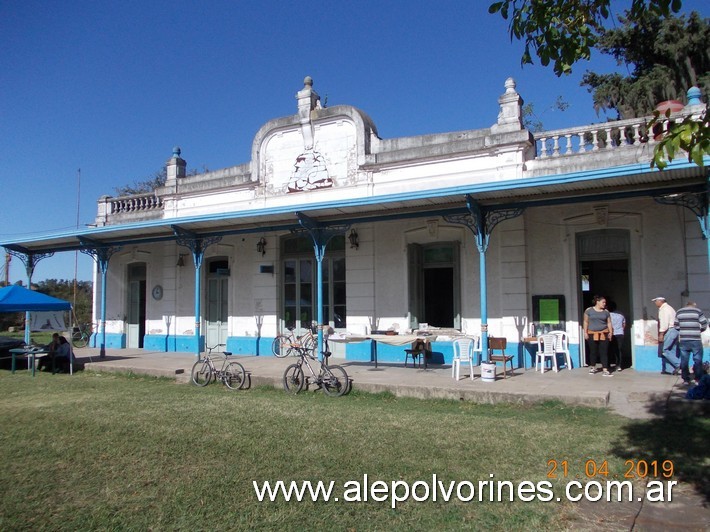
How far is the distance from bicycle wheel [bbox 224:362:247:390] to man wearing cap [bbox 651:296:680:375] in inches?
270

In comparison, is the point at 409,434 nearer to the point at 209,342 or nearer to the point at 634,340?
the point at 634,340

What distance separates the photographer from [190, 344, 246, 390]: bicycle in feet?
31.5

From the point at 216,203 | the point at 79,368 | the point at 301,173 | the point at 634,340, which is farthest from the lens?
the point at 216,203

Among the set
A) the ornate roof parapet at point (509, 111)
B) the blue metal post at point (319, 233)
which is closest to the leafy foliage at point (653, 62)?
the ornate roof parapet at point (509, 111)

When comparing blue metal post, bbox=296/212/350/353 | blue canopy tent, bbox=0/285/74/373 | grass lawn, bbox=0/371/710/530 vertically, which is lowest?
grass lawn, bbox=0/371/710/530

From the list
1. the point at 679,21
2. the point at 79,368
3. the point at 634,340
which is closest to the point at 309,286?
the point at 79,368

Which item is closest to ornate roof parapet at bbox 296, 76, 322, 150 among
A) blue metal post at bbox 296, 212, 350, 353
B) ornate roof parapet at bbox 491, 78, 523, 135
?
blue metal post at bbox 296, 212, 350, 353

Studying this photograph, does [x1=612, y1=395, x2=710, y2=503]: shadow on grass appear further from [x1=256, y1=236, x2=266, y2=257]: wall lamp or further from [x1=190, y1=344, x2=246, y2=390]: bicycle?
[x1=256, y1=236, x2=266, y2=257]: wall lamp

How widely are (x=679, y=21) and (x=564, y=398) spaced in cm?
1506

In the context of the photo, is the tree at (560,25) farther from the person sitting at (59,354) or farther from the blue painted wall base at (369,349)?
the person sitting at (59,354)

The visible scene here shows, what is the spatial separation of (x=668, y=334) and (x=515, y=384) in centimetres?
255

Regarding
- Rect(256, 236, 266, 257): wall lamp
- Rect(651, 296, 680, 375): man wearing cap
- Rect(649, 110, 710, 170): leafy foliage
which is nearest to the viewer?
Rect(649, 110, 710, 170): leafy foliage

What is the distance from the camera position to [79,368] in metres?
12.4

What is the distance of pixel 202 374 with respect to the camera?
10109 millimetres
